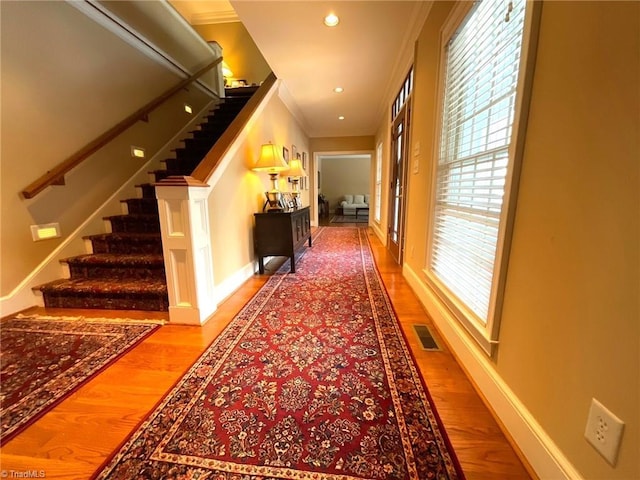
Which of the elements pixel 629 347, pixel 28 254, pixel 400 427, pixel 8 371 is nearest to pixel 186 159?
pixel 28 254

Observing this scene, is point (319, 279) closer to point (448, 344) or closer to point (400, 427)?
point (448, 344)

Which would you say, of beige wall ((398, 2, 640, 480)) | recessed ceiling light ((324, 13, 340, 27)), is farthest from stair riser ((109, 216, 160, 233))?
beige wall ((398, 2, 640, 480))

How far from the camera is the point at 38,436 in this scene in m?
1.04

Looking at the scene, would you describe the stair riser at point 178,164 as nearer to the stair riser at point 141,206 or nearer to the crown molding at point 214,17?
the stair riser at point 141,206

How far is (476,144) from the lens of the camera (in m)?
1.45

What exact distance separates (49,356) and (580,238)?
A: 2.53 m

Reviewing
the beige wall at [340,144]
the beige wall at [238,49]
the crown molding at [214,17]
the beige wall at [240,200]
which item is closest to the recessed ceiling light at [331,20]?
the beige wall at [240,200]

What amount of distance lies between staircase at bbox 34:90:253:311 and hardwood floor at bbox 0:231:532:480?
1.89ft

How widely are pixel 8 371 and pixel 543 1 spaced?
290 cm

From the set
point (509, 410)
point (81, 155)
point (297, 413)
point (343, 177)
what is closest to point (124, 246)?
point (81, 155)

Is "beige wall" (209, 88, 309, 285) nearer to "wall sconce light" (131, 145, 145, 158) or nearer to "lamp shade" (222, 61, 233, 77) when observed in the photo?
"wall sconce light" (131, 145, 145, 158)

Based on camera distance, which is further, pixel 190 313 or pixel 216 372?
pixel 190 313

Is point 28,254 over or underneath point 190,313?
over

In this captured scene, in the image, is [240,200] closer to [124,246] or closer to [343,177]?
[124,246]
